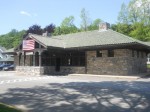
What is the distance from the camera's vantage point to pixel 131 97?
492 inches

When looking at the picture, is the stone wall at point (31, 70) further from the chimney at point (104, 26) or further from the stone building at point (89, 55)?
the chimney at point (104, 26)

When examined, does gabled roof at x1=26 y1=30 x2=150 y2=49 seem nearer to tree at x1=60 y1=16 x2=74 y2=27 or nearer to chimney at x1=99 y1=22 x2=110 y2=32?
chimney at x1=99 y1=22 x2=110 y2=32

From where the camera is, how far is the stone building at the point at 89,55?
87.0 ft

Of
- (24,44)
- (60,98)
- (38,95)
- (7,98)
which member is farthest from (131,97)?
(24,44)

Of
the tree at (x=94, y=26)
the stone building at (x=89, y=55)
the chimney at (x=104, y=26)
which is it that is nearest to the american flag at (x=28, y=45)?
the stone building at (x=89, y=55)

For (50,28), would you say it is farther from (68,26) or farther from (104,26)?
(104,26)

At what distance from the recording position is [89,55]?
29344 millimetres

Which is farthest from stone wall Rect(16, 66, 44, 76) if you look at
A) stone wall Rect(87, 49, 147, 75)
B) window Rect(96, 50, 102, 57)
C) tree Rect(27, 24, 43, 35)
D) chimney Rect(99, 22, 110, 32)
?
tree Rect(27, 24, 43, 35)

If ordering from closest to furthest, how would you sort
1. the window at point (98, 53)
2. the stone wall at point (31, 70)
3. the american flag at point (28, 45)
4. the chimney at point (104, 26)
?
the window at point (98, 53), the stone wall at point (31, 70), the american flag at point (28, 45), the chimney at point (104, 26)

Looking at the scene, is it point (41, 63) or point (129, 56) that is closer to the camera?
point (129, 56)

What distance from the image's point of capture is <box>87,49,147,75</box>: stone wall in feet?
86.3

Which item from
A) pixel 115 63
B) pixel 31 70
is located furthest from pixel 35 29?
pixel 115 63

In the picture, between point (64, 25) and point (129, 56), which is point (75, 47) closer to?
point (129, 56)

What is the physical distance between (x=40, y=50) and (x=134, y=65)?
11785 mm
